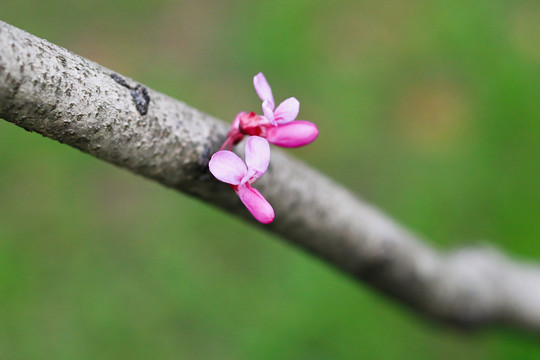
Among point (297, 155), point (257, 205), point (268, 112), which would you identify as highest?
point (297, 155)

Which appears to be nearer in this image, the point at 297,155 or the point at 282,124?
the point at 282,124

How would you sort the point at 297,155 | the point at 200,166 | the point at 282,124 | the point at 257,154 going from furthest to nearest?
1. the point at 297,155
2. the point at 200,166
3. the point at 282,124
4. the point at 257,154

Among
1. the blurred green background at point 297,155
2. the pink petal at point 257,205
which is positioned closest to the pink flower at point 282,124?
the pink petal at point 257,205

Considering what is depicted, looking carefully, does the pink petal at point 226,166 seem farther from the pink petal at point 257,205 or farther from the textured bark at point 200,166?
the textured bark at point 200,166

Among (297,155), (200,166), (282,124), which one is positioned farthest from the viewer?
(297,155)

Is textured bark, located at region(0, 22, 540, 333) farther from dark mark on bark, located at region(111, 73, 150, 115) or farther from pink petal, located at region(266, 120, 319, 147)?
pink petal, located at region(266, 120, 319, 147)

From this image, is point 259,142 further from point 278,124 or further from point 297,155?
point 297,155

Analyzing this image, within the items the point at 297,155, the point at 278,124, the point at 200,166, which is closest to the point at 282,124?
the point at 278,124

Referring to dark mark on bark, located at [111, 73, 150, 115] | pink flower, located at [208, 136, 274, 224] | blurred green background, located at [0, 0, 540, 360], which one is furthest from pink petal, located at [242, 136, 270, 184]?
blurred green background, located at [0, 0, 540, 360]
